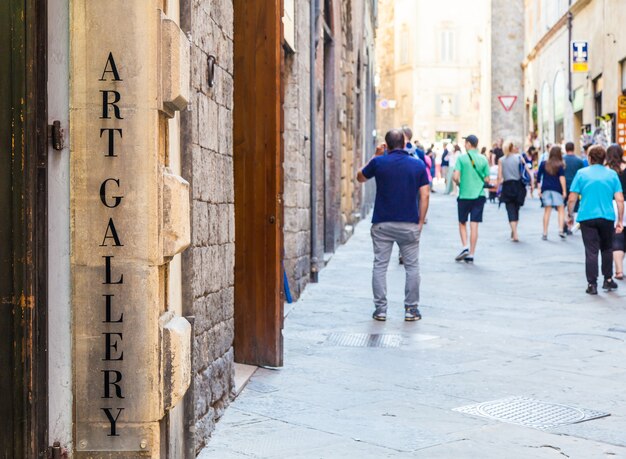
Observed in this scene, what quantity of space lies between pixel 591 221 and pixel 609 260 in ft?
1.64

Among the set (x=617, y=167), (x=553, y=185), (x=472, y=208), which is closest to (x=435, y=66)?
(x=553, y=185)

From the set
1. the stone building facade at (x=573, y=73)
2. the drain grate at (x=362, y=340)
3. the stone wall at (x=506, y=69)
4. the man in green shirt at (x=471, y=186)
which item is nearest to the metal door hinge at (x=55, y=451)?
the drain grate at (x=362, y=340)

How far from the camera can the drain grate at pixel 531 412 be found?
19.6ft

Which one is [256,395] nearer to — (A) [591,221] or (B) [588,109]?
(A) [591,221]

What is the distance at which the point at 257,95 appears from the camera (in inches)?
289

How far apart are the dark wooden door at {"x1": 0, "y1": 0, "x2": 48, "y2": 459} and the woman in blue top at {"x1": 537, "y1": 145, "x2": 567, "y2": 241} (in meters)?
Answer: 15.1

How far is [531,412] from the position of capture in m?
6.21

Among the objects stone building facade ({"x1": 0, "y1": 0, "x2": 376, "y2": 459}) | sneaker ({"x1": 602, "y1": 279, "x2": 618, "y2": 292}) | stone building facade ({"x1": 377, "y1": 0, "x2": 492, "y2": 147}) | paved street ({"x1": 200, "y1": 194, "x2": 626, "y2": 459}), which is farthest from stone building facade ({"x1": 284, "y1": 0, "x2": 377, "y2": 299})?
stone building facade ({"x1": 377, "y1": 0, "x2": 492, "y2": 147})

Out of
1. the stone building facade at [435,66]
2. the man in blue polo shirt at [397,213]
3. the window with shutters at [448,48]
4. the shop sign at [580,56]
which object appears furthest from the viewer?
the window with shutters at [448,48]

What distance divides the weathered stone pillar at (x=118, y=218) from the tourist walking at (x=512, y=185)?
14570 millimetres

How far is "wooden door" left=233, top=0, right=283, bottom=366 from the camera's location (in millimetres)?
7285

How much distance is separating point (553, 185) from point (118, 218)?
1526 cm

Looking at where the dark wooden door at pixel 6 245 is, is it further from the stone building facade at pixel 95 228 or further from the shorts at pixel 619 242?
the shorts at pixel 619 242

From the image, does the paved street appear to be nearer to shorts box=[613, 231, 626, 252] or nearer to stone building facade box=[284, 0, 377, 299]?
shorts box=[613, 231, 626, 252]
